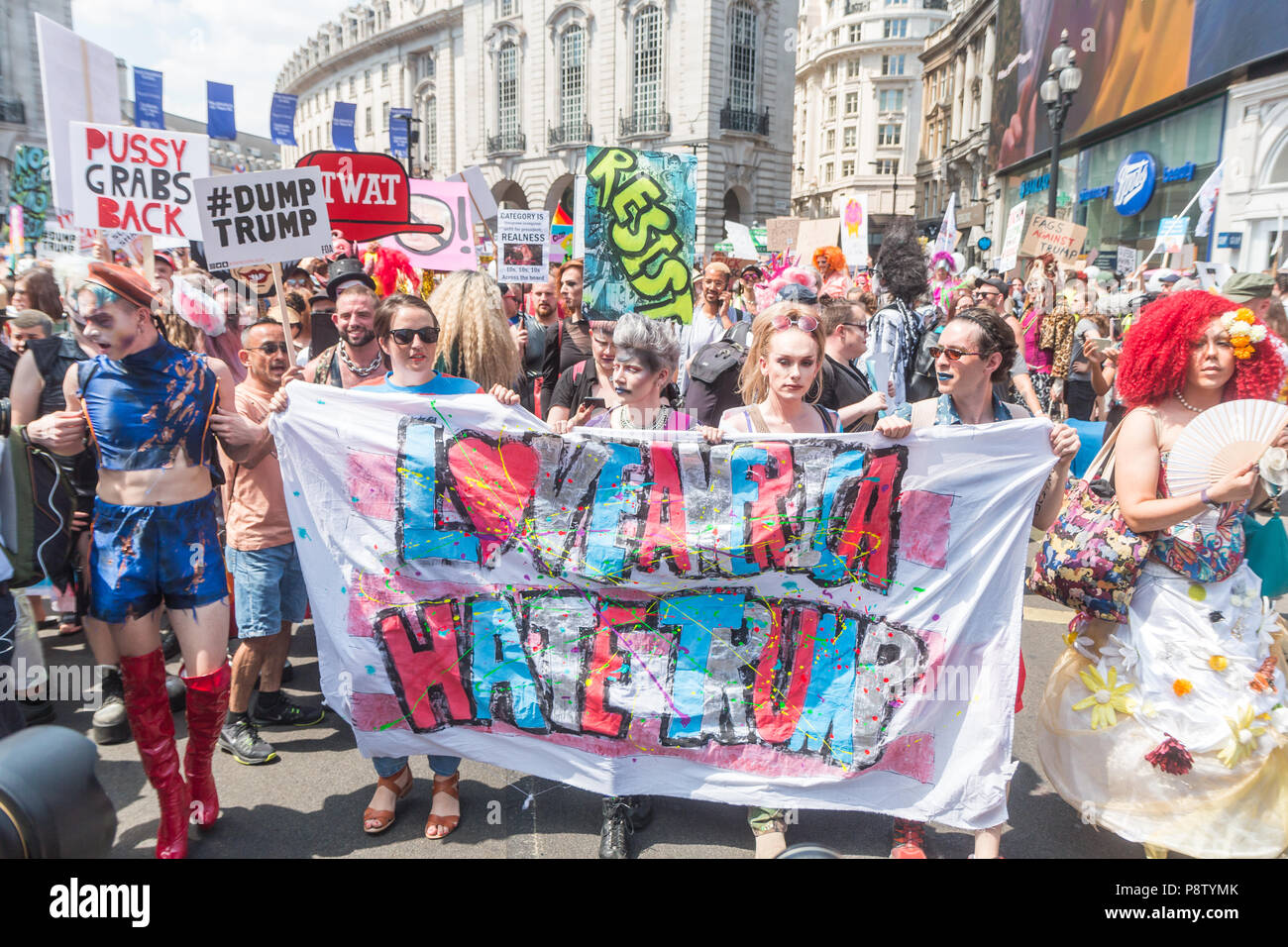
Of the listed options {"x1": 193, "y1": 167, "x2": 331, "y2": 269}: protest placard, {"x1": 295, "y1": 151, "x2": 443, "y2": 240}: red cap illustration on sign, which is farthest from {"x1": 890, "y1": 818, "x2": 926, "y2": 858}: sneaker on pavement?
{"x1": 295, "y1": 151, "x2": 443, "y2": 240}: red cap illustration on sign

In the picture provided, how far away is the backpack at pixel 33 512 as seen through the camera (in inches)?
105

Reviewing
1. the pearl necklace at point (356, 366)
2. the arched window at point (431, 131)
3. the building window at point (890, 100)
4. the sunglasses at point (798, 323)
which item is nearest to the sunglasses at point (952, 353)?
the sunglasses at point (798, 323)

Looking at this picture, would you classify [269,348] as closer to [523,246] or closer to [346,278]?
[346,278]

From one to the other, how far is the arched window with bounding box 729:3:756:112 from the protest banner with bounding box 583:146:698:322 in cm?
3636

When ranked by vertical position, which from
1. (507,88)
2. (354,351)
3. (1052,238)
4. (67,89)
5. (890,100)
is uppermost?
(890,100)

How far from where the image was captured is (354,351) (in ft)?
12.9

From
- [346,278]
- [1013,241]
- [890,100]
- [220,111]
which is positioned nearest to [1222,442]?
[346,278]

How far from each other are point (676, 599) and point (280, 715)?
6.95ft

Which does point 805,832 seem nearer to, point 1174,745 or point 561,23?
point 1174,745

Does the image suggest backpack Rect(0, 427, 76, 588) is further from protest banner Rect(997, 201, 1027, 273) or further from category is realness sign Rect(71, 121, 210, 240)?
protest banner Rect(997, 201, 1027, 273)

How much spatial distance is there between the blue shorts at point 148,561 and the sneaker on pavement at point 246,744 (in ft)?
3.17

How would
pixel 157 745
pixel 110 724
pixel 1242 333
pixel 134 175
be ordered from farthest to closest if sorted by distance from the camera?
pixel 134 175 → pixel 110 724 → pixel 157 745 → pixel 1242 333

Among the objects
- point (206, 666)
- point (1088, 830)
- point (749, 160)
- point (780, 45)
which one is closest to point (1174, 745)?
point (1088, 830)

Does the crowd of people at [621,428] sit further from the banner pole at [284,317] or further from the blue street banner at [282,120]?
the blue street banner at [282,120]
